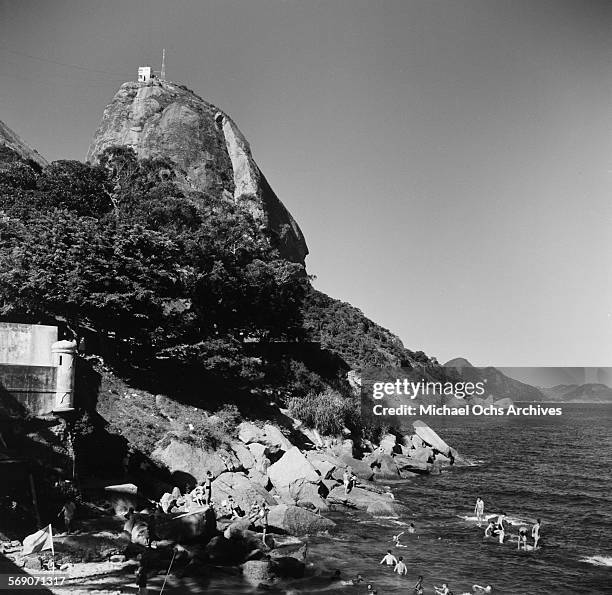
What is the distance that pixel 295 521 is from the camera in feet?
72.0

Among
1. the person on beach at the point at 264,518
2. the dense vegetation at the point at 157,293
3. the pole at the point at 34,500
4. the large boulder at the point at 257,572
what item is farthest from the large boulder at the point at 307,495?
the pole at the point at 34,500

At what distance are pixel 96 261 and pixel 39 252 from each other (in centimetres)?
295

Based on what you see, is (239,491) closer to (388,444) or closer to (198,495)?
(198,495)

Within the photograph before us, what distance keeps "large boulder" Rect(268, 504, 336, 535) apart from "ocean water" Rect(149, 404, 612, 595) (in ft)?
2.25

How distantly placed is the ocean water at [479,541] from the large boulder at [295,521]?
687mm

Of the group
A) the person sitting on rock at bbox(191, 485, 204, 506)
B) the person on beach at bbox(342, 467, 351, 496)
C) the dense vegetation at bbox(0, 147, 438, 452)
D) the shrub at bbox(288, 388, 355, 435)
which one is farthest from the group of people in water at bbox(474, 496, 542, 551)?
the shrub at bbox(288, 388, 355, 435)

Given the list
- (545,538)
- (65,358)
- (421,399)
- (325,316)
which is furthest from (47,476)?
(421,399)

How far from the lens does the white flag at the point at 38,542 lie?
49.9 ft

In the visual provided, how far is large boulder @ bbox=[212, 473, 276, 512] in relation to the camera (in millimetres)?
23609

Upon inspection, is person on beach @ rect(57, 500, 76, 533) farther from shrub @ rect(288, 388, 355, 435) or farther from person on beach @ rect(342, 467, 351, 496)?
shrub @ rect(288, 388, 355, 435)

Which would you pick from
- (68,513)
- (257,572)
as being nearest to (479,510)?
(257,572)

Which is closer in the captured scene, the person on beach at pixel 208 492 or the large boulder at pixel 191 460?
the person on beach at pixel 208 492

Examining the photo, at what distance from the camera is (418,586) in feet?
56.2

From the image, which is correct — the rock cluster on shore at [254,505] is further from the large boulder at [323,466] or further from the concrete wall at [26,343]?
the concrete wall at [26,343]
